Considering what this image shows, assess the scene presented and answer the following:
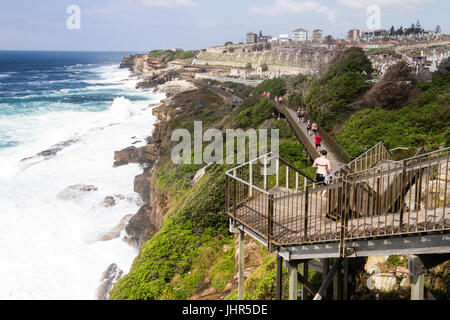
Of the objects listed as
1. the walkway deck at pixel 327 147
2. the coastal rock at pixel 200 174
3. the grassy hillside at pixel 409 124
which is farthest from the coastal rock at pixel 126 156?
the grassy hillside at pixel 409 124

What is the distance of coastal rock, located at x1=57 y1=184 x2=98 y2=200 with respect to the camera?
72.2 feet

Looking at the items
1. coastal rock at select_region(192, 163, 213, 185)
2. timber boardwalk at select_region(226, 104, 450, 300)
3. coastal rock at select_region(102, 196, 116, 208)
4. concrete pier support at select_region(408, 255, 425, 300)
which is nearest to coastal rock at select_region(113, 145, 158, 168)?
coastal rock at select_region(102, 196, 116, 208)

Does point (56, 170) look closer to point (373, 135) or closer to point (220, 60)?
point (373, 135)

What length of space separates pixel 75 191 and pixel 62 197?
3.03 feet

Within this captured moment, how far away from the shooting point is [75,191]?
22750 mm

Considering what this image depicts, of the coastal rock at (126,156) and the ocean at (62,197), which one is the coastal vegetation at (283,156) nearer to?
the ocean at (62,197)

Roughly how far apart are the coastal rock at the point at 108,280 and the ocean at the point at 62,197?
10.8 inches

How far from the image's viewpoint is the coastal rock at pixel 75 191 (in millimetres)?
22016

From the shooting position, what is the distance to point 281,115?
2294 cm

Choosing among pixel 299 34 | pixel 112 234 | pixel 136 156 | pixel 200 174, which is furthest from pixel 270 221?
pixel 299 34

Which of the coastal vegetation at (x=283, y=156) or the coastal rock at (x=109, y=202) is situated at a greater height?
the coastal vegetation at (x=283, y=156)

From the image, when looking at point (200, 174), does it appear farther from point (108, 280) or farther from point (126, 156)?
point (126, 156)

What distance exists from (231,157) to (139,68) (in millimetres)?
98111

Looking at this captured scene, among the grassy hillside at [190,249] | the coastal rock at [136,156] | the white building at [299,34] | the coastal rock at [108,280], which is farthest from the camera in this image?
the white building at [299,34]
